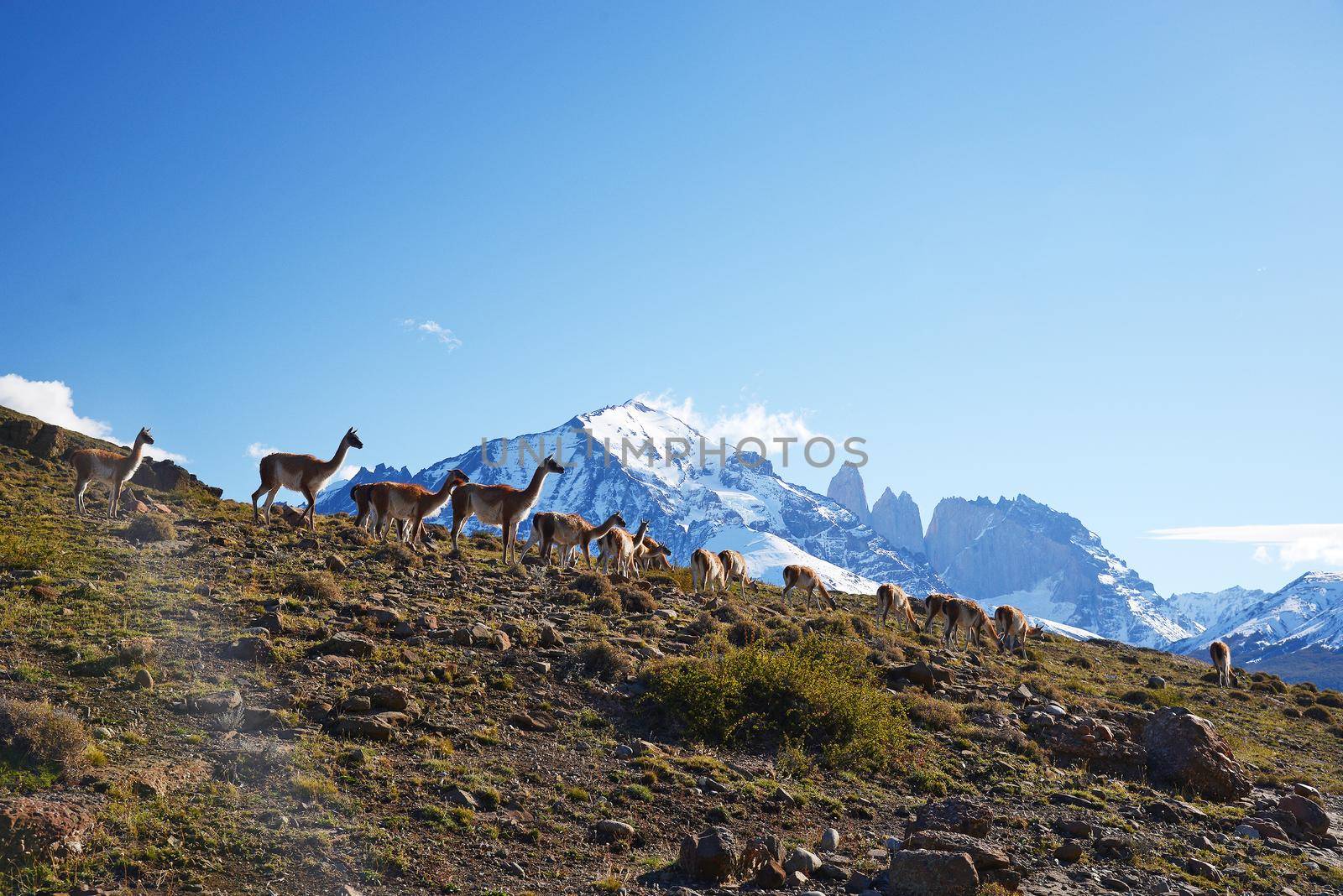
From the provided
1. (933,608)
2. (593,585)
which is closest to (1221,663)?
(933,608)

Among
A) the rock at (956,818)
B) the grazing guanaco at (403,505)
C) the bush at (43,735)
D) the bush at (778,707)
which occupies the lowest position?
the bush at (43,735)

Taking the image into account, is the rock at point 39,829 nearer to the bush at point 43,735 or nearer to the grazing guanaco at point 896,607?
the bush at point 43,735

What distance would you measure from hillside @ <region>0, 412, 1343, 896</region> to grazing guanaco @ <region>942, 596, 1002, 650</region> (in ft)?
27.2

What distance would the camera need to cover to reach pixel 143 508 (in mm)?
23500

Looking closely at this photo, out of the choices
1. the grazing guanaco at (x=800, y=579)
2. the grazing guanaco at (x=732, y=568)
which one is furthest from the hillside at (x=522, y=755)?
the grazing guanaco at (x=800, y=579)

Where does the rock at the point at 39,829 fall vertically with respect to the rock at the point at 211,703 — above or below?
below

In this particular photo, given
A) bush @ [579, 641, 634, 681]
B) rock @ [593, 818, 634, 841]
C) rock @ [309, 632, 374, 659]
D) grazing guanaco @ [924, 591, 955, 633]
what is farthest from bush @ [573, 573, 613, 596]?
grazing guanaco @ [924, 591, 955, 633]

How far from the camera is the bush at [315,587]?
1539cm

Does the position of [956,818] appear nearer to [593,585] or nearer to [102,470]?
[593,585]

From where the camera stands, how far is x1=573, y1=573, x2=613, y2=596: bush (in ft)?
65.1

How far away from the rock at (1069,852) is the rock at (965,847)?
151cm

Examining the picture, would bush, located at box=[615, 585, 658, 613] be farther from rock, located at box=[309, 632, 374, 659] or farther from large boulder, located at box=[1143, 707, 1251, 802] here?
large boulder, located at box=[1143, 707, 1251, 802]

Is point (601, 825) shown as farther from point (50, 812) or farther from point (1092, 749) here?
point (1092, 749)

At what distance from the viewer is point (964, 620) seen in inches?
1129
